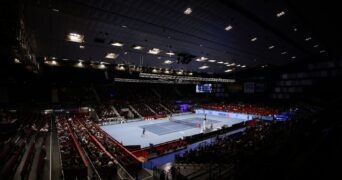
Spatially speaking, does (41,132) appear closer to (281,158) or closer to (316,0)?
(281,158)

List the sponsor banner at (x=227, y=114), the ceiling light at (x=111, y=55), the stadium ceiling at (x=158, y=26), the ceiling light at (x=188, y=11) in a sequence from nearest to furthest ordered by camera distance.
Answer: the stadium ceiling at (x=158, y=26) → the ceiling light at (x=188, y=11) → the ceiling light at (x=111, y=55) → the sponsor banner at (x=227, y=114)

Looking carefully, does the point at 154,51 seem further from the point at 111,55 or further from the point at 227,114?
the point at 227,114

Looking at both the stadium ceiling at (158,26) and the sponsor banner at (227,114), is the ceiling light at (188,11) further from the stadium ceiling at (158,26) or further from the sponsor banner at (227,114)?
the sponsor banner at (227,114)

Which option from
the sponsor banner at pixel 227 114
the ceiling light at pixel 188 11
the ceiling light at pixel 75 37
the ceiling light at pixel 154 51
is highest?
the ceiling light at pixel 188 11

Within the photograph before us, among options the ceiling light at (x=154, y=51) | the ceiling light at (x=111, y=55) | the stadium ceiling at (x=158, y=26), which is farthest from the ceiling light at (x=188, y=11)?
the ceiling light at (x=111, y=55)

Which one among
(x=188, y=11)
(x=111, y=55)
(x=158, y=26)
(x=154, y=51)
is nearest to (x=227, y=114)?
(x=154, y=51)

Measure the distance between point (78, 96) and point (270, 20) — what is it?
2690 cm

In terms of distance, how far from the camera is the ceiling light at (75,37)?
34.4ft

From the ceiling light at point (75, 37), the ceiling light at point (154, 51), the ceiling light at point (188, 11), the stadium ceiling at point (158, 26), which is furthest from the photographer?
the ceiling light at point (154, 51)

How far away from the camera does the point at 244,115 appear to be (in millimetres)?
26531

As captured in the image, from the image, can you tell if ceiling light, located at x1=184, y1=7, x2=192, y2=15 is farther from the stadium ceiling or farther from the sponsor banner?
the sponsor banner

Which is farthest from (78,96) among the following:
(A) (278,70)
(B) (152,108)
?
(A) (278,70)

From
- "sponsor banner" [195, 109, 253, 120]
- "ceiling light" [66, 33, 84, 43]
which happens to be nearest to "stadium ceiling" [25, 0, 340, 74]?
"ceiling light" [66, 33, 84, 43]

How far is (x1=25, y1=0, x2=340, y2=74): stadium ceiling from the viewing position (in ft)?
25.7
